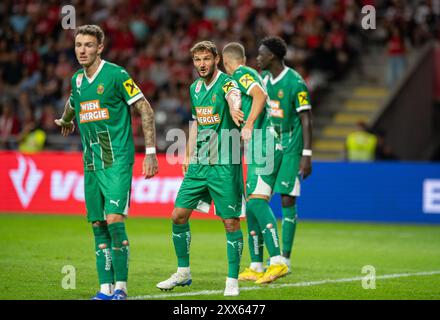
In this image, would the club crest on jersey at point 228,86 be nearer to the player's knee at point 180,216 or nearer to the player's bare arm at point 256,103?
the player's bare arm at point 256,103

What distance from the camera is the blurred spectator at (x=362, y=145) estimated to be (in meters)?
21.2

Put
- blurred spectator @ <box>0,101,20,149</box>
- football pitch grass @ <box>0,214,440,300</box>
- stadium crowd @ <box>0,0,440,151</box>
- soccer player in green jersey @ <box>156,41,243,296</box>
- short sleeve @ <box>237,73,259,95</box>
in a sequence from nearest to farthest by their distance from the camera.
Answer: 1. soccer player in green jersey @ <box>156,41,243,296</box>
2. football pitch grass @ <box>0,214,440,300</box>
3. short sleeve @ <box>237,73,259,95</box>
4. blurred spectator @ <box>0,101,20,149</box>
5. stadium crowd @ <box>0,0,440,151</box>

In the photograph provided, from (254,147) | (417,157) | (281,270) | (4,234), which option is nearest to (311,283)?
(281,270)

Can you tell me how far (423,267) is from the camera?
11836 millimetres

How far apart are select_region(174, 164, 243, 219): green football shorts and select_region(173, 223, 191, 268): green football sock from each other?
0.87ft

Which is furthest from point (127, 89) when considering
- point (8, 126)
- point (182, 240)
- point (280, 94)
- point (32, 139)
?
point (8, 126)

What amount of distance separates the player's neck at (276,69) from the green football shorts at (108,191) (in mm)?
3330

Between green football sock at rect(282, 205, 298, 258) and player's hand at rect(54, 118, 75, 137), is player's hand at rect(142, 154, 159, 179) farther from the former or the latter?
green football sock at rect(282, 205, 298, 258)

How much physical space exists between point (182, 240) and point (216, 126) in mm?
1266

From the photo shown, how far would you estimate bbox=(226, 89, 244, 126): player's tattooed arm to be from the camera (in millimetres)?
8859

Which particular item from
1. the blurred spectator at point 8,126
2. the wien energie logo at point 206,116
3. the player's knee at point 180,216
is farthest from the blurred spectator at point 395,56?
the player's knee at point 180,216

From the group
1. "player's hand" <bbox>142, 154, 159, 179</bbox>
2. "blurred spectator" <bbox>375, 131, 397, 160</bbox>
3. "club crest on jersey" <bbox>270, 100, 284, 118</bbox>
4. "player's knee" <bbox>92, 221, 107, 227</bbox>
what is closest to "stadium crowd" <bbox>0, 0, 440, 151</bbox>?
"blurred spectator" <bbox>375, 131, 397, 160</bbox>
